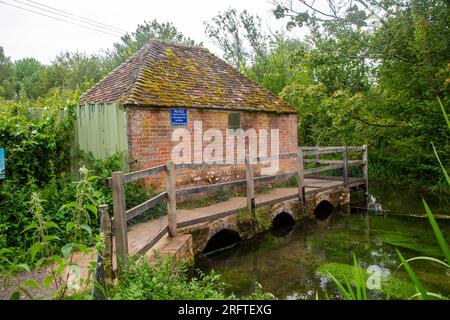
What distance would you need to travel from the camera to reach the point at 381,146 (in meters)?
14.9

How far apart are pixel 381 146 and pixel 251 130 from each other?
765 centimetres

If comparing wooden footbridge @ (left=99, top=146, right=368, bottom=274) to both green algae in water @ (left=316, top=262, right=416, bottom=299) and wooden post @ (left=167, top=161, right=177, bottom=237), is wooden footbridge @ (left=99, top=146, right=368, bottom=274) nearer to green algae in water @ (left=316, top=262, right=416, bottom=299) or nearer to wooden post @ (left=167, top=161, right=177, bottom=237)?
wooden post @ (left=167, top=161, right=177, bottom=237)

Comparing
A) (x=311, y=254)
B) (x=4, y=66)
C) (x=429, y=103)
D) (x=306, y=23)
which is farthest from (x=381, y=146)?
(x=4, y=66)

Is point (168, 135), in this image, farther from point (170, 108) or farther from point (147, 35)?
point (147, 35)

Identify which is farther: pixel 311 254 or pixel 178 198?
pixel 178 198

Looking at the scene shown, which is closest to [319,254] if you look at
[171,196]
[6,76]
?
[171,196]

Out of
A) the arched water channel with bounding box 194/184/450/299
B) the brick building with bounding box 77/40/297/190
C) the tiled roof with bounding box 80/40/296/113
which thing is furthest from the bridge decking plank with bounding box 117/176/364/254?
the tiled roof with bounding box 80/40/296/113

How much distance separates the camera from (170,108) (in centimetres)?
823

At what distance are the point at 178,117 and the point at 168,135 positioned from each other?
524 mm

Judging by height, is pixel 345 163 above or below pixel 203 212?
above

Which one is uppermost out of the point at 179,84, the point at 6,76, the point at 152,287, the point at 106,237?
the point at 6,76
